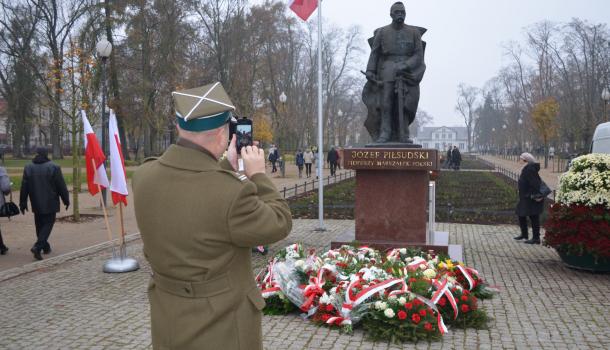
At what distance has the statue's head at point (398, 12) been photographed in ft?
31.1

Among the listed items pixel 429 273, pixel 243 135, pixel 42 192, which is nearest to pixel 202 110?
pixel 243 135

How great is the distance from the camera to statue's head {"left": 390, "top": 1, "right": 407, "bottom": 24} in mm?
9469

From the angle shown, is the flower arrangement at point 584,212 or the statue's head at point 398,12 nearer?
the flower arrangement at point 584,212

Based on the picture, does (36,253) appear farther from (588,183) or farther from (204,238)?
(588,183)

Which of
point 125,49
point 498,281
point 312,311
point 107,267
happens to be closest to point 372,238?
point 498,281

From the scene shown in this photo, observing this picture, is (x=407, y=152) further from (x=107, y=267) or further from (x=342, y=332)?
(x=107, y=267)

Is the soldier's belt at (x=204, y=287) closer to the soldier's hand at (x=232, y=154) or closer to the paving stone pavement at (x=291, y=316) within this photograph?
the soldier's hand at (x=232, y=154)

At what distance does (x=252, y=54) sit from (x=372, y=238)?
28555mm

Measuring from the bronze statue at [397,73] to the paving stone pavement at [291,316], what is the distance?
8.55 ft

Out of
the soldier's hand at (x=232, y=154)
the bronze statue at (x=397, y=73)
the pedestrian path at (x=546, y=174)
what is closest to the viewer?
the soldier's hand at (x=232, y=154)

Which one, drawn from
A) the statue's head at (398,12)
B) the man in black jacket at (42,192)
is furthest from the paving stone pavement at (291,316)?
the statue's head at (398,12)

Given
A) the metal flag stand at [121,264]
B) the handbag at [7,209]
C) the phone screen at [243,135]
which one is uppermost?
the phone screen at [243,135]

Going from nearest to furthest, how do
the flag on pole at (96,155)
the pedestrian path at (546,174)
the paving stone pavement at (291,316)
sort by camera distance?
the paving stone pavement at (291,316), the flag on pole at (96,155), the pedestrian path at (546,174)

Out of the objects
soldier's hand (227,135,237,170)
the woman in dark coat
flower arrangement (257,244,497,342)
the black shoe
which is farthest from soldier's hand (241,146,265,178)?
the woman in dark coat
